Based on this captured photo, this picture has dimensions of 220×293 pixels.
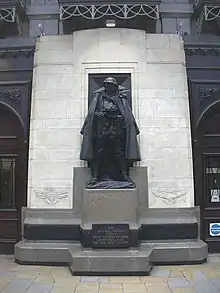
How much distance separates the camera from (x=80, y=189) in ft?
26.3

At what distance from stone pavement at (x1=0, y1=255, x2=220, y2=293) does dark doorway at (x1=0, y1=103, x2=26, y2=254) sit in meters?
1.49

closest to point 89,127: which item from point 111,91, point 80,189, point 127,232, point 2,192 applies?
point 111,91

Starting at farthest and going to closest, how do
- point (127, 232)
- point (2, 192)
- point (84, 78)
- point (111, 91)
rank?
point (2, 192), point (84, 78), point (111, 91), point (127, 232)

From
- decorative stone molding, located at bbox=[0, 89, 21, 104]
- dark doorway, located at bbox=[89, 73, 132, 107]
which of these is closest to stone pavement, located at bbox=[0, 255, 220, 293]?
decorative stone molding, located at bbox=[0, 89, 21, 104]

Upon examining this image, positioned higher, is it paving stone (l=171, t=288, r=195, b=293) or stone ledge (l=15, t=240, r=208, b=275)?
stone ledge (l=15, t=240, r=208, b=275)

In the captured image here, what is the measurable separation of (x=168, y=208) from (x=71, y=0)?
5.20 m

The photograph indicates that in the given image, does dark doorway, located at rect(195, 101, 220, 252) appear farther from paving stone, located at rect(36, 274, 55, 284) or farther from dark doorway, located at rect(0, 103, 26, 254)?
dark doorway, located at rect(0, 103, 26, 254)

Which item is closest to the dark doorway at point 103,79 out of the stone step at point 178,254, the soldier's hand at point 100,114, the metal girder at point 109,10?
the soldier's hand at point 100,114

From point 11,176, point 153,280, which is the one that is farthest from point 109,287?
point 11,176

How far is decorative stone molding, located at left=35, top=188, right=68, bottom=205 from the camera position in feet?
26.3

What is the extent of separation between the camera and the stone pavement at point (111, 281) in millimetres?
6000

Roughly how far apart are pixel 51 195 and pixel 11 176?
5.15ft

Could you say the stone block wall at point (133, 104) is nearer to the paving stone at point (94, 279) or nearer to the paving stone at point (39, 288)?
the paving stone at point (94, 279)

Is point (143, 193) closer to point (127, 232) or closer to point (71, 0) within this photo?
point (127, 232)
